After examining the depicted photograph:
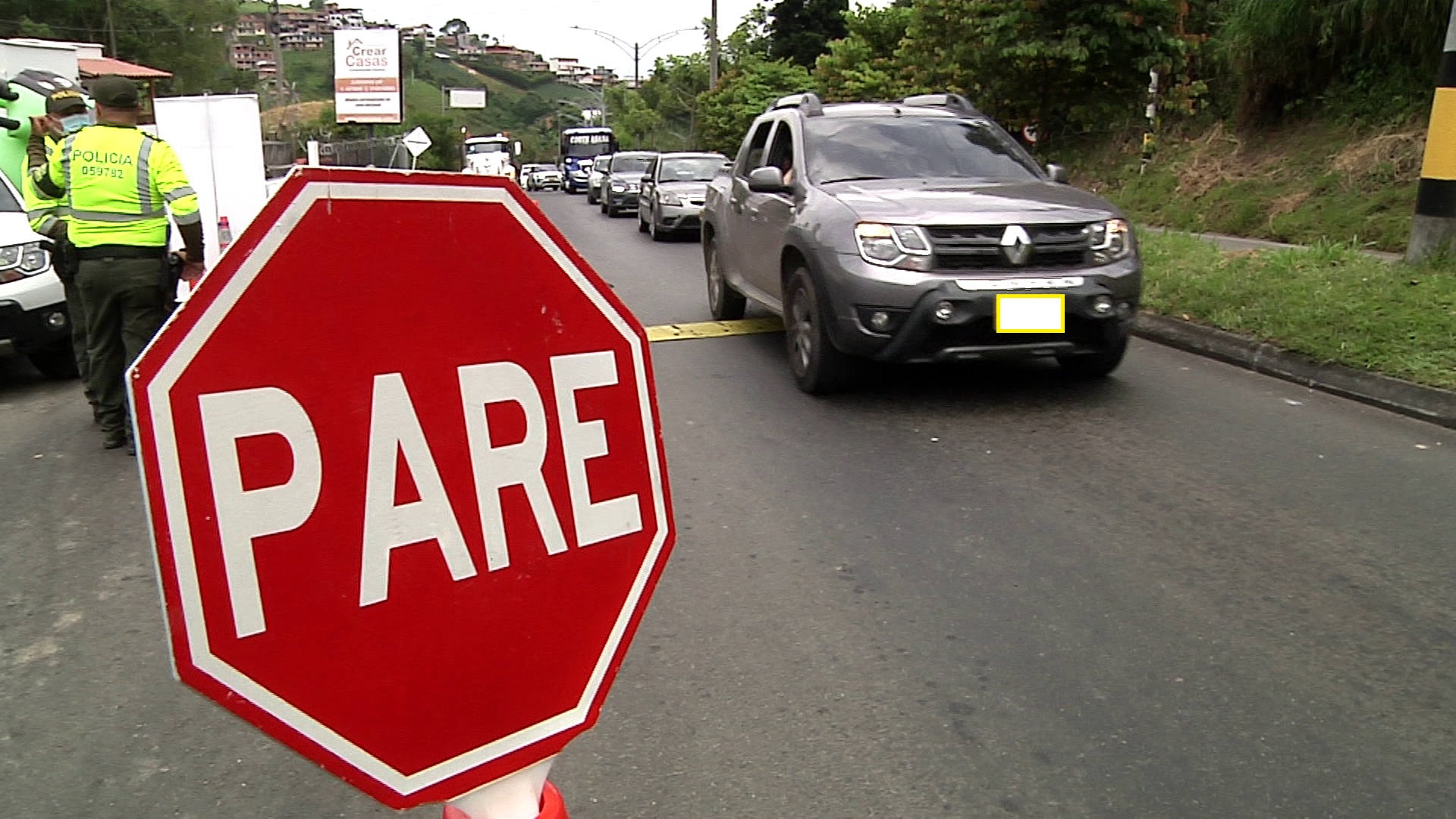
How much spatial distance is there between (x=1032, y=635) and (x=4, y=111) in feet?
37.5

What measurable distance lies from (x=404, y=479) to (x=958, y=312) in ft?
15.8

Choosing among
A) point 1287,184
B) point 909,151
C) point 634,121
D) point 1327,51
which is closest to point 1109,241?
point 909,151

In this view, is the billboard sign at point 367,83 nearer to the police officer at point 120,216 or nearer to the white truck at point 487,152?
the white truck at point 487,152

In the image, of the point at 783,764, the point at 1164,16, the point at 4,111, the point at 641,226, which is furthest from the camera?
the point at 641,226

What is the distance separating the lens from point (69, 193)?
18.0 ft

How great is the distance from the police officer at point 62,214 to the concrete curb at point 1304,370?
681cm

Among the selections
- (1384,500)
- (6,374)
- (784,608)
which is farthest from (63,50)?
(1384,500)

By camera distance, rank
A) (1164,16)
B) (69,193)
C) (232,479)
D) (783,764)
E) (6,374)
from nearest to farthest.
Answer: (232,479) < (783,764) < (69,193) < (6,374) < (1164,16)

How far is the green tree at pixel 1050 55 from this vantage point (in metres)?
16.4

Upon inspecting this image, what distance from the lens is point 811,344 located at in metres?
6.69

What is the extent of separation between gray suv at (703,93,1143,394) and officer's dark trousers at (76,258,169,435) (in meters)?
3.43

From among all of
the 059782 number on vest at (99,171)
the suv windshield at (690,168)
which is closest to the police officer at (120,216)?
the 059782 number on vest at (99,171)

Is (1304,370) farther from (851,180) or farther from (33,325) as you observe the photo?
(33,325)

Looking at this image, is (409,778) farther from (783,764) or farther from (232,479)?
(783,764)
